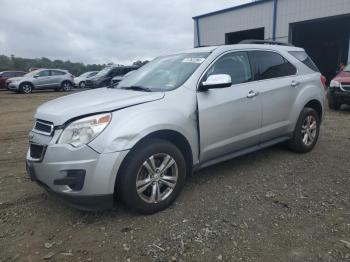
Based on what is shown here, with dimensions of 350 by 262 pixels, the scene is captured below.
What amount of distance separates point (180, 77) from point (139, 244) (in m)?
1.94

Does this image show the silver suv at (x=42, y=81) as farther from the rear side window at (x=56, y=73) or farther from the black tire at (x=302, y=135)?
the black tire at (x=302, y=135)

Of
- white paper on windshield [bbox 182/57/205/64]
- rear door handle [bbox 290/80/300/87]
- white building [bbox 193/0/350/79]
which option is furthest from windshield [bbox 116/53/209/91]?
white building [bbox 193/0/350/79]

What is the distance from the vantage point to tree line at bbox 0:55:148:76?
42062 mm

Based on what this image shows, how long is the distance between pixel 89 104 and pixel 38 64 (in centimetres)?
4801

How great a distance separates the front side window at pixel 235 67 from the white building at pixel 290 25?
49.2 feet

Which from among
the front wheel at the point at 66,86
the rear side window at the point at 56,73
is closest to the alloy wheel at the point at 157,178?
the rear side window at the point at 56,73

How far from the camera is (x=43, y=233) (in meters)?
3.19

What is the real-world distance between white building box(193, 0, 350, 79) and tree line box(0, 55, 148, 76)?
24.0 metres

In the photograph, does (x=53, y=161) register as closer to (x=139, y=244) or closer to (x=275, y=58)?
(x=139, y=244)

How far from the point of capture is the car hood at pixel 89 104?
10.5 feet

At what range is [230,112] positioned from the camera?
4.04 metres

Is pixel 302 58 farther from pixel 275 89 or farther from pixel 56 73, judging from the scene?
pixel 56 73

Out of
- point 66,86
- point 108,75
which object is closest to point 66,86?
point 66,86

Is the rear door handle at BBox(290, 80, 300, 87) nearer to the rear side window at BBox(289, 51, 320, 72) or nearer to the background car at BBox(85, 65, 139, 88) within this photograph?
the rear side window at BBox(289, 51, 320, 72)
